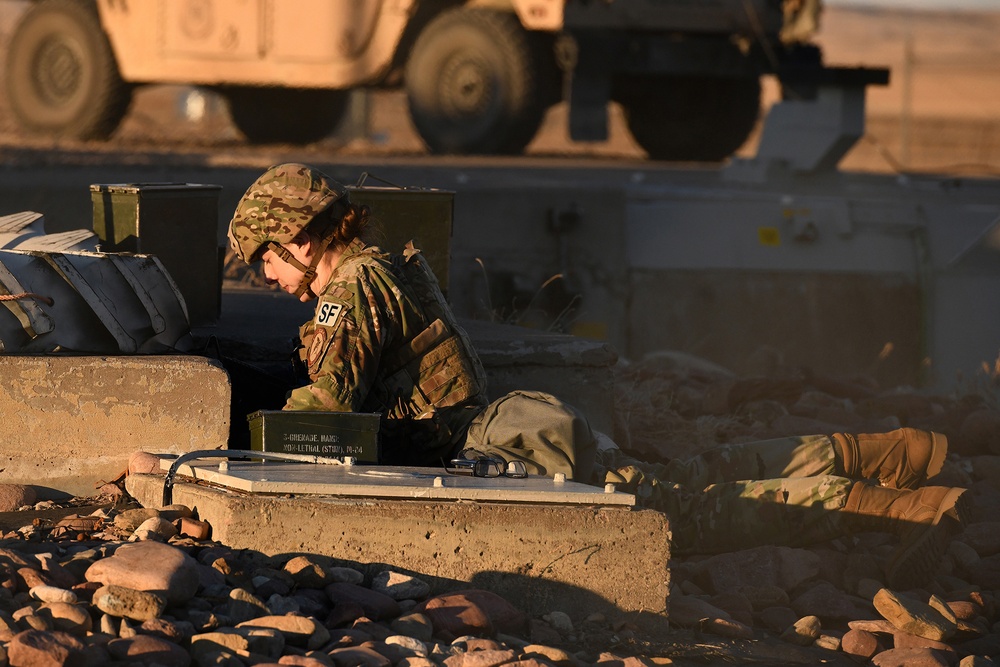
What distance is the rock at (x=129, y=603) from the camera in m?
2.96

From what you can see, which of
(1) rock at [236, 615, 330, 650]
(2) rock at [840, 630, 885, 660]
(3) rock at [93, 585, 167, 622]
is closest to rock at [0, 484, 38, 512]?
(3) rock at [93, 585, 167, 622]

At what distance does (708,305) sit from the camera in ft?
31.4

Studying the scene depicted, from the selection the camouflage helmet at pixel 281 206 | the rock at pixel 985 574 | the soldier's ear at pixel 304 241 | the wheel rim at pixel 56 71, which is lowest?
the rock at pixel 985 574

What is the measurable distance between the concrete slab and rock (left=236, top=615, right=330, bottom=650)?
0.41 meters

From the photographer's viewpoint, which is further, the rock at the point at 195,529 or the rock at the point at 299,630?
the rock at the point at 195,529

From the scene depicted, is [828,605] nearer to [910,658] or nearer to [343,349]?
[910,658]

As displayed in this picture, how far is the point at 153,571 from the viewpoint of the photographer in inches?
121

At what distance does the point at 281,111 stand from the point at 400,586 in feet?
35.8

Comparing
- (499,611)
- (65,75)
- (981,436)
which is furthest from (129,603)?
(65,75)

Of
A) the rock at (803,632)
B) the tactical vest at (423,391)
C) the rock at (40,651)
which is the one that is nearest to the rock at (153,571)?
the rock at (40,651)

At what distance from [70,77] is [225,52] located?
1.54m

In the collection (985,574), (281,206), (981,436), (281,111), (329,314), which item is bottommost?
(985,574)

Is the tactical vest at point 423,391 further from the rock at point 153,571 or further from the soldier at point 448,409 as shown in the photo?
the rock at point 153,571

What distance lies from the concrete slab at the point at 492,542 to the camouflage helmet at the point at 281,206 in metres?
0.83
